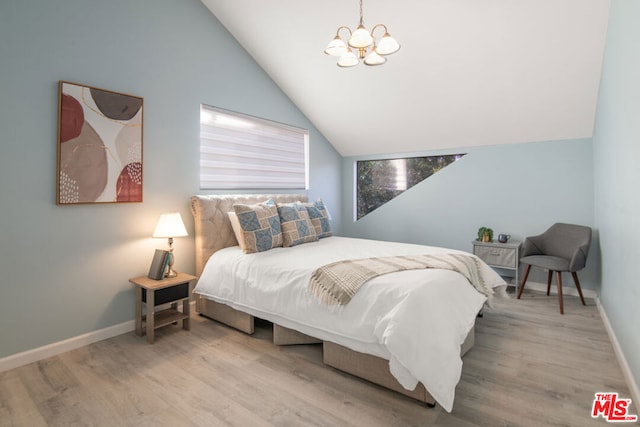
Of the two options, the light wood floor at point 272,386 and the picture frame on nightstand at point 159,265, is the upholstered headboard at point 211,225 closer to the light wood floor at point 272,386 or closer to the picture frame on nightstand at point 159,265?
the picture frame on nightstand at point 159,265

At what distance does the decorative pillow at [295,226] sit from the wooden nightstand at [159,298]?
0.95 m

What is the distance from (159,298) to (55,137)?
4.67 feet

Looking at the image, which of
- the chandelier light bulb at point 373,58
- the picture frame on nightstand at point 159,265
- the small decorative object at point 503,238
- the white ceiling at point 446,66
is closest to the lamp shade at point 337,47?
the chandelier light bulb at point 373,58

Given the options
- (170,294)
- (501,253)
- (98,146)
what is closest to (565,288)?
(501,253)

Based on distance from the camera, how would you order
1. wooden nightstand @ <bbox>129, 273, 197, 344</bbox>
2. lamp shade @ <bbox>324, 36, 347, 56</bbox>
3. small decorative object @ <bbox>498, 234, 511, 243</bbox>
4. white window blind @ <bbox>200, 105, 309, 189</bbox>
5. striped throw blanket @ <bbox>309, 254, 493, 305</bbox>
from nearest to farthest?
striped throw blanket @ <bbox>309, 254, 493, 305</bbox>
lamp shade @ <bbox>324, 36, 347, 56</bbox>
wooden nightstand @ <bbox>129, 273, 197, 344</bbox>
white window blind @ <bbox>200, 105, 309, 189</bbox>
small decorative object @ <bbox>498, 234, 511, 243</bbox>

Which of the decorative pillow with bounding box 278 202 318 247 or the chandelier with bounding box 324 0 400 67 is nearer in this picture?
the chandelier with bounding box 324 0 400 67

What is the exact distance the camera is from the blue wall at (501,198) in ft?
12.4

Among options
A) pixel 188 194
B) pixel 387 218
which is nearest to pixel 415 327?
pixel 188 194

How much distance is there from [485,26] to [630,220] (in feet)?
6.31

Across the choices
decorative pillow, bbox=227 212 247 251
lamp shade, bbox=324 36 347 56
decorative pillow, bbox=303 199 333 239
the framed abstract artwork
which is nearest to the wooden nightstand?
decorative pillow, bbox=227 212 247 251

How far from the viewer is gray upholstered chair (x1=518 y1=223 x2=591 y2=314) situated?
324 cm

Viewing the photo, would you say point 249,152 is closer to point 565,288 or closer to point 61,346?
point 61,346

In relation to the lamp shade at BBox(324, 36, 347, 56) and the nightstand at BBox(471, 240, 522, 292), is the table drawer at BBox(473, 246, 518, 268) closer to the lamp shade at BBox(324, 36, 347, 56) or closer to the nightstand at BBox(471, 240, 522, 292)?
the nightstand at BBox(471, 240, 522, 292)

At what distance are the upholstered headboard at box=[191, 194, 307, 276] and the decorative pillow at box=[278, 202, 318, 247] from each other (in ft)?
1.82
